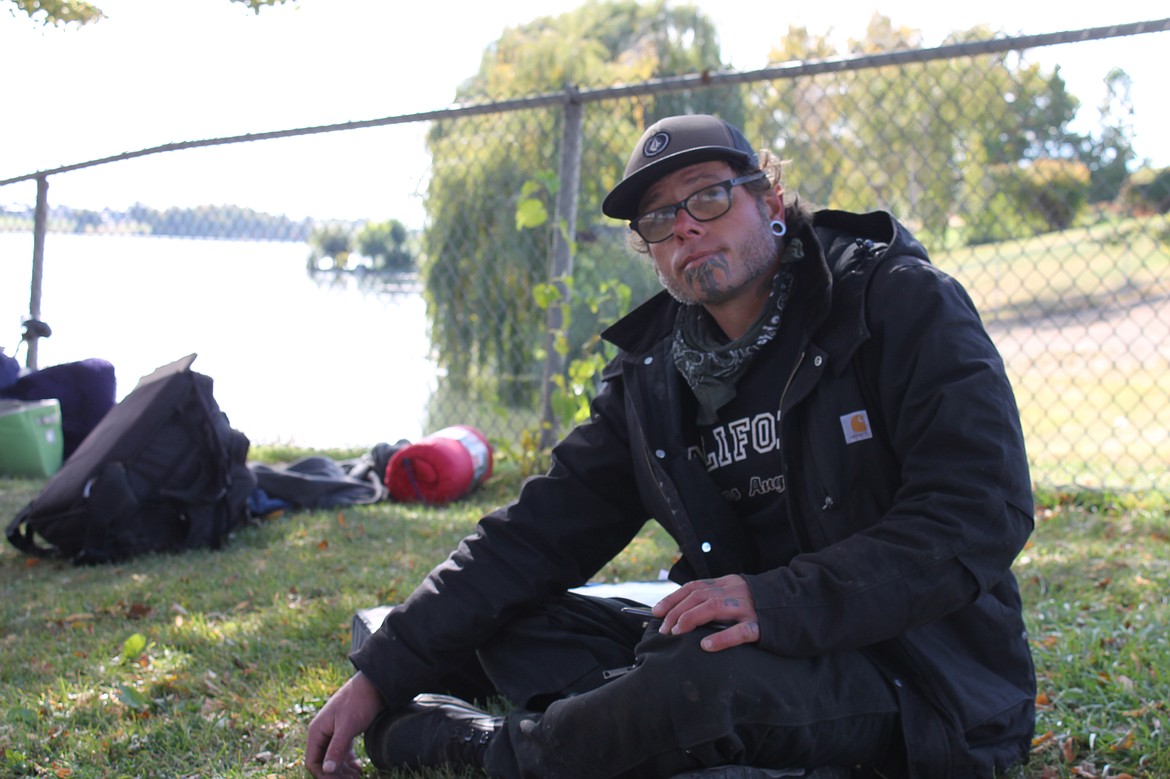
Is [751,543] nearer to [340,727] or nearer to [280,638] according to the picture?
[340,727]

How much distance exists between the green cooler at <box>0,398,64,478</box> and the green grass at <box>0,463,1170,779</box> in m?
1.94

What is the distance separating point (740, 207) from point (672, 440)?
53 centimetres

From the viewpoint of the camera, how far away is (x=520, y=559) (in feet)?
8.46

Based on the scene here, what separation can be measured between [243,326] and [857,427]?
7832mm

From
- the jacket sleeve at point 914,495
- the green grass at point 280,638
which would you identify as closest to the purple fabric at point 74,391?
the green grass at point 280,638

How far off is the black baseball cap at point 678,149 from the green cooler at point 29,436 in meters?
5.44

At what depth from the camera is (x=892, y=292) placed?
86.0 inches

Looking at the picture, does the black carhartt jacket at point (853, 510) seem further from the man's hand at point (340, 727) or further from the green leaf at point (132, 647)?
the green leaf at point (132, 647)

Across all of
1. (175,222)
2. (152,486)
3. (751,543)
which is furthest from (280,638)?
(175,222)

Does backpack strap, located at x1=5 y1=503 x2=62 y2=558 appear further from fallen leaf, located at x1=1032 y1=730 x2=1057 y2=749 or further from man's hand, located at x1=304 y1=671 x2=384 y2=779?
fallen leaf, located at x1=1032 y1=730 x2=1057 y2=749

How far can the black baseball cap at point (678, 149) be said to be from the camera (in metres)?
2.44

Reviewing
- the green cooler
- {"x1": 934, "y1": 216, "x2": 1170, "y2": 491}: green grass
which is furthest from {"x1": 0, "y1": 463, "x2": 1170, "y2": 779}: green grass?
the green cooler

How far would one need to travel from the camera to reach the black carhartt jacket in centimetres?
194

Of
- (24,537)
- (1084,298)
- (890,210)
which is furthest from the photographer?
(890,210)
